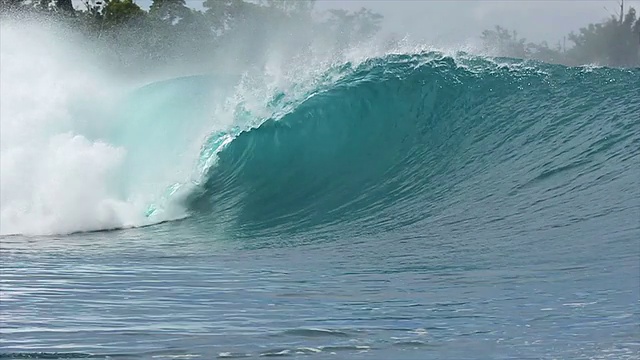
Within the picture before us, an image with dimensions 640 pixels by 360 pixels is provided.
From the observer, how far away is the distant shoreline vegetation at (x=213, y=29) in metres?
35.0

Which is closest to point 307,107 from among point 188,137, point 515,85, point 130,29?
point 188,137

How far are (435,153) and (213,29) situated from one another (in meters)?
31.0

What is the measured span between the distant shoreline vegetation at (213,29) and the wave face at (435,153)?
332 inches

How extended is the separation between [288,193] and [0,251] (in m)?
5.08

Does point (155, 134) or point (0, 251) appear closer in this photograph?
point (0, 251)

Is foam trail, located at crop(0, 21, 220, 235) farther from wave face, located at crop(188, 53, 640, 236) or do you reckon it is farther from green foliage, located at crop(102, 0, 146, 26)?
green foliage, located at crop(102, 0, 146, 26)

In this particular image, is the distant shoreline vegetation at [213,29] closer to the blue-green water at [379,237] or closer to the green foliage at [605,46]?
the green foliage at [605,46]

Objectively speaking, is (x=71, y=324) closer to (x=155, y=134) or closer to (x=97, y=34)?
(x=155, y=134)

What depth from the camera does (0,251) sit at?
35.6 feet

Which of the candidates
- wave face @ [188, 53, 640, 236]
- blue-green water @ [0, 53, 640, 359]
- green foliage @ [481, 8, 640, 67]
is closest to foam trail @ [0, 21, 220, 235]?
blue-green water @ [0, 53, 640, 359]

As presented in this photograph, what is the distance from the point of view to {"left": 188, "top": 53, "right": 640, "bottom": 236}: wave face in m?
13.0

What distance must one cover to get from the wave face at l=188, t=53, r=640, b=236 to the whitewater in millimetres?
40

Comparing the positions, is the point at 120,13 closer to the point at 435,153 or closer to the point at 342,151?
the point at 342,151

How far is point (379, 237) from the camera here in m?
12.0
